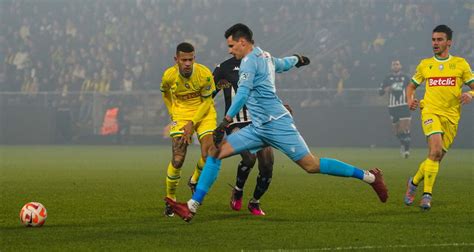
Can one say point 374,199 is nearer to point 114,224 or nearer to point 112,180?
point 114,224

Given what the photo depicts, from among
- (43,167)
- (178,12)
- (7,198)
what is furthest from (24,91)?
(7,198)

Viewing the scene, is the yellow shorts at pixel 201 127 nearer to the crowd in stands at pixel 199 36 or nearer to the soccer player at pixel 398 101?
the soccer player at pixel 398 101

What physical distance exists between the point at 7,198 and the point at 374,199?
4947 mm

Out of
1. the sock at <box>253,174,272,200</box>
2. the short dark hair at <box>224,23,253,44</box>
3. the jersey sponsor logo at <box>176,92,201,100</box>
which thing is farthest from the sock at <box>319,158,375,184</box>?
the jersey sponsor logo at <box>176,92,201,100</box>

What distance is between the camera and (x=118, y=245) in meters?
8.11

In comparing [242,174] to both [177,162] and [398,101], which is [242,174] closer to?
[177,162]

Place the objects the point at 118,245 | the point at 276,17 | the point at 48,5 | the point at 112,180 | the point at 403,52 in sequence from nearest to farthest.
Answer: the point at 118,245, the point at 112,180, the point at 403,52, the point at 276,17, the point at 48,5

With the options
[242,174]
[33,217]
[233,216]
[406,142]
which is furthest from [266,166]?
[406,142]

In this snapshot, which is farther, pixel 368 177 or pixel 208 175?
pixel 368 177

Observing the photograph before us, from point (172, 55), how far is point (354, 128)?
9.18 metres

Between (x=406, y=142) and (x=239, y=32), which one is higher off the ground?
(x=239, y=32)

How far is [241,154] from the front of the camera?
11.2 m

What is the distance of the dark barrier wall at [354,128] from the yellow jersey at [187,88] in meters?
19.0

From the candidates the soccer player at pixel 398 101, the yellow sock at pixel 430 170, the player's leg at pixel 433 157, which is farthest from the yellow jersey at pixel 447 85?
the soccer player at pixel 398 101
